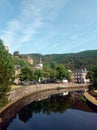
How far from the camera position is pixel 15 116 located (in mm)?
64438

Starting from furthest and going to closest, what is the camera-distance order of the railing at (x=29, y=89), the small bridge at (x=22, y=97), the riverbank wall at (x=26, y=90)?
the railing at (x=29, y=89) < the riverbank wall at (x=26, y=90) < the small bridge at (x=22, y=97)

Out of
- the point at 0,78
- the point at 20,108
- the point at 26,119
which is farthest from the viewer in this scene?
the point at 20,108

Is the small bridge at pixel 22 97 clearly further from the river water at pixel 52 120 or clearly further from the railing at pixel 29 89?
the river water at pixel 52 120

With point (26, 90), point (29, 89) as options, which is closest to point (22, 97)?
point (26, 90)

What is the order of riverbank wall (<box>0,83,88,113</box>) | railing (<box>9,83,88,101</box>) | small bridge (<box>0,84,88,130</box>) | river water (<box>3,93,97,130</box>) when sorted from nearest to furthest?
river water (<box>3,93,97,130</box>)
small bridge (<box>0,84,88,130</box>)
riverbank wall (<box>0,83,88,113</box>)
railing (<box>9,83,88,101</box>)

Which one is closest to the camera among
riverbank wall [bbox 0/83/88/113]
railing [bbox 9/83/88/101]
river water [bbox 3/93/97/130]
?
river water [bbox 3/93/97/130]

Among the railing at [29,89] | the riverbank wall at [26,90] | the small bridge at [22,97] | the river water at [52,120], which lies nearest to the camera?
the river water at [52,120]

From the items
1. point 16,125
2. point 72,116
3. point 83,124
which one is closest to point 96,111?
point 72,116

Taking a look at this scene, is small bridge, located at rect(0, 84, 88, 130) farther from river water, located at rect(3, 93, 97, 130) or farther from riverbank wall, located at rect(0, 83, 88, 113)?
river water, located at rect(3, 93, 97, 130)

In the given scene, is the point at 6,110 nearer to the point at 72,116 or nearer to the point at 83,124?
the point at 72,116

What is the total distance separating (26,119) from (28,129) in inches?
416

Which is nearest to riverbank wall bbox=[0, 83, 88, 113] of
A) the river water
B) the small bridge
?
the small bridge

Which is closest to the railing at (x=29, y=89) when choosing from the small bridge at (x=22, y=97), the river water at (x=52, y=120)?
the small bridge at (x=22, y=97)

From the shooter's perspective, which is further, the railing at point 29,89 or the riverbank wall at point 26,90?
the railing at point 29,89
